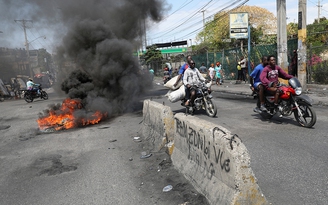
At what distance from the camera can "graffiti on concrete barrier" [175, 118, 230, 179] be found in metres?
3.07

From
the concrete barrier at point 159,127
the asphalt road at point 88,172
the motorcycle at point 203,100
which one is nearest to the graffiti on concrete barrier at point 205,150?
the asphalt road at point 88,172

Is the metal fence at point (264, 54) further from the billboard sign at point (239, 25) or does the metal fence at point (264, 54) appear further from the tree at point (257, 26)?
the tree at point (257, 26)

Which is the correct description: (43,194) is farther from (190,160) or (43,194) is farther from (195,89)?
(195,89)

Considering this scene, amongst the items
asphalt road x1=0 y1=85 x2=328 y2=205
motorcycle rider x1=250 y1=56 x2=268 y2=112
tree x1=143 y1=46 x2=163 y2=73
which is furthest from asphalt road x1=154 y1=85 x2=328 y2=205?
tree x1=143 y1=46 x2=163 y2=73

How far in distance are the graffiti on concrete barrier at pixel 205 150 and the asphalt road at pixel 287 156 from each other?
76 centimetres

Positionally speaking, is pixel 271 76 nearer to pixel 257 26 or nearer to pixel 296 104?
pixel 296 104

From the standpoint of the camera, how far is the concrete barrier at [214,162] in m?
2.79

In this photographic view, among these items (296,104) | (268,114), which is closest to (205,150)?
(296,104)

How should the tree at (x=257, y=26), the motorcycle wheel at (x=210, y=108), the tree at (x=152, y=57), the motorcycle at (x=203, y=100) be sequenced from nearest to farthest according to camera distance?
the motorcycle wheel at (x=210, y=108) < the motorcycle at (x=203, y=100) < the tree at (x=257, y=26) < the tree at (x=152, y=57)

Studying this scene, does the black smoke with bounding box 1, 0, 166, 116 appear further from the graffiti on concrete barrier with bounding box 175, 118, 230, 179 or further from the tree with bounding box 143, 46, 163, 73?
the tree with bounding box 143, 46, 163, 73

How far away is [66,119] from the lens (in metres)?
9.48

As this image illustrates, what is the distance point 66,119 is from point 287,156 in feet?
23.6

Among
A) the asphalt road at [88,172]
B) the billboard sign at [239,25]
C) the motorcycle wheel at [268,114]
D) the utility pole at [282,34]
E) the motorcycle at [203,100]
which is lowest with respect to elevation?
the asphalt road at [88,172]

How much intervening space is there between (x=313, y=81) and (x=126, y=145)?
1121 cm
